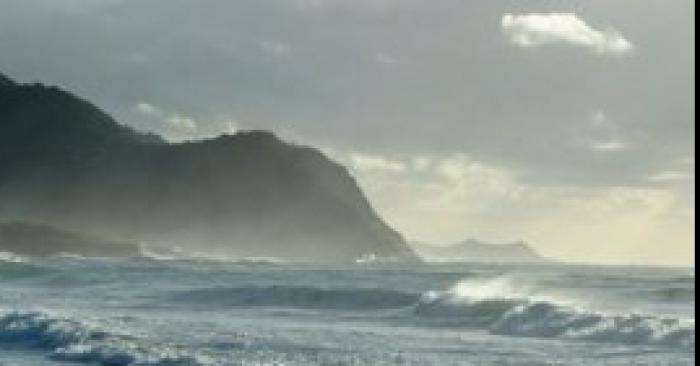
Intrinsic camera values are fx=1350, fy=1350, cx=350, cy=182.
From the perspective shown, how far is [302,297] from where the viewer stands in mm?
63000

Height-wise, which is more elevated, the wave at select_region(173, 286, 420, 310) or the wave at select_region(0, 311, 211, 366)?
the wave at select_region(173, 286, 420, 310)

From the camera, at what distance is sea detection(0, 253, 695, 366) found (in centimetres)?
3359

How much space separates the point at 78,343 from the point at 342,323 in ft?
49.0

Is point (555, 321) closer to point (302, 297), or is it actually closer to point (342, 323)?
point (342, 323)

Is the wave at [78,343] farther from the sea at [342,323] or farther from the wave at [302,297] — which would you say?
the wave at [302,297]

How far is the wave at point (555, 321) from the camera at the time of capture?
138 feet

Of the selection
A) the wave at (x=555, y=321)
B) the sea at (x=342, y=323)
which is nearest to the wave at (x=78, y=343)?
the sea at (x=342, y=323)

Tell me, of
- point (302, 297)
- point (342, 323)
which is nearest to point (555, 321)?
point (342, 323)

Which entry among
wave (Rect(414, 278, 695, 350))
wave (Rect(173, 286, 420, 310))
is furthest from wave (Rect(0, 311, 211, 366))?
wave (Rect(173, 286, 420, 310))

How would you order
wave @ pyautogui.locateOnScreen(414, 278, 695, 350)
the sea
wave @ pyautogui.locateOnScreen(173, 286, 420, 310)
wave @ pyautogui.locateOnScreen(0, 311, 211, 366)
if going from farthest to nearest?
wave @ pyautogui.locateOnScreen(173, 286, 420, 310) → wave @ pyautogui.locateOnScreen(414, 278, 695, 350) → the sea → wave @ pyautogui.locateOnScreen(0, 311, 211, 366)

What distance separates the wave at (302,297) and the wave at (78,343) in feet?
66.1

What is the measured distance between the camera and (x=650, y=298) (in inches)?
2574

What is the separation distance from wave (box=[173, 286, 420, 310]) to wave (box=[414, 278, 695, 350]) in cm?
436

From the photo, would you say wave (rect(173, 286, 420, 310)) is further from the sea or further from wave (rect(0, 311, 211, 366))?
wave (rect(0, 311, 211, 366))
